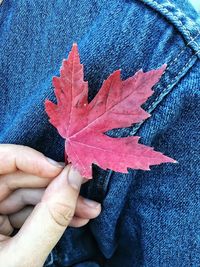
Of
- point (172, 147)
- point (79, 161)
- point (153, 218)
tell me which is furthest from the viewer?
point (153, 218)

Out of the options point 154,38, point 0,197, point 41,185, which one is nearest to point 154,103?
point 154,38

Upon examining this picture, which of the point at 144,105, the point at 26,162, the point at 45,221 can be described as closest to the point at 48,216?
the point at 45,221

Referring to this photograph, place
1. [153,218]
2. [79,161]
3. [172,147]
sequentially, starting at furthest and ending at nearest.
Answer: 1. [153,218]
2. [172,147]
3. [79,161]

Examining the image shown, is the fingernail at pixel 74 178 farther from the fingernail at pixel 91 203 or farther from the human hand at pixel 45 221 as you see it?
the fingernail at pixel 91 203

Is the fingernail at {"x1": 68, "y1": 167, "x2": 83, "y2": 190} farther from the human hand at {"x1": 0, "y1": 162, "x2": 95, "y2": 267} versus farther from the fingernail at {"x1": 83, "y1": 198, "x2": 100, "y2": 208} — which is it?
the fingernail at {"x1": 83, "y1": 198, "x2": 100, "y2": 208}

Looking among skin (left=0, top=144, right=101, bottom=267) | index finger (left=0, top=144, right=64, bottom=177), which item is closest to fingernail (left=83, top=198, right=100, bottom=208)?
skin (left=0, top=144, right=101, bottom=267)

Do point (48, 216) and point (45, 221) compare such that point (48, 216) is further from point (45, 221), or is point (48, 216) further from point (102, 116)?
point (102, 116)

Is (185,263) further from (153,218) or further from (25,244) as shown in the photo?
(25,244)
